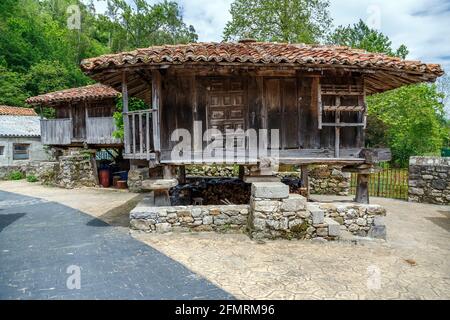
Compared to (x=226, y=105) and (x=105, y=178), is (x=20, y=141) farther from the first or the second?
(x=226, y=105)

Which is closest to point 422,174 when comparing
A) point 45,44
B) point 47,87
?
point 47,87

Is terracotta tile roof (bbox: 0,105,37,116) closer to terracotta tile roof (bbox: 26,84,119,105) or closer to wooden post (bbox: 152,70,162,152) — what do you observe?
terracotta tile roof (bbox: 26,84,119,105)

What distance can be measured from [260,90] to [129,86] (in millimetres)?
3985

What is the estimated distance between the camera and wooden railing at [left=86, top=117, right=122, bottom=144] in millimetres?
15203

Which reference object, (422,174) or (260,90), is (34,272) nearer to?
(260,90)

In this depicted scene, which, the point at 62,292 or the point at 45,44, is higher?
the point at 45,44

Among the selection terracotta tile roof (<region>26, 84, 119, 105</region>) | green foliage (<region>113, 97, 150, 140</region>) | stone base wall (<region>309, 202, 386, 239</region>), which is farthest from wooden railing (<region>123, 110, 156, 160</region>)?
terracotta tile roof (<region>26, 84, 119, 105</region>)

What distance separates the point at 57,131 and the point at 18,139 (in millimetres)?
6663

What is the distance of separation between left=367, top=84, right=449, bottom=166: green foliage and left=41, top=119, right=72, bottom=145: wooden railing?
18172 millimetres

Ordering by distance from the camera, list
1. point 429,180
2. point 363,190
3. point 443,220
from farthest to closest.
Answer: point 429,180
point 443,220
point 363,190

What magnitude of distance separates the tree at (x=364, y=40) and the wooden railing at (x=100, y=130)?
15.3m

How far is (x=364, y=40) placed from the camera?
2177 centimetres

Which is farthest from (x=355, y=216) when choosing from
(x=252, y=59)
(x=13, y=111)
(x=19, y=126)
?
(x=13, y=111)
